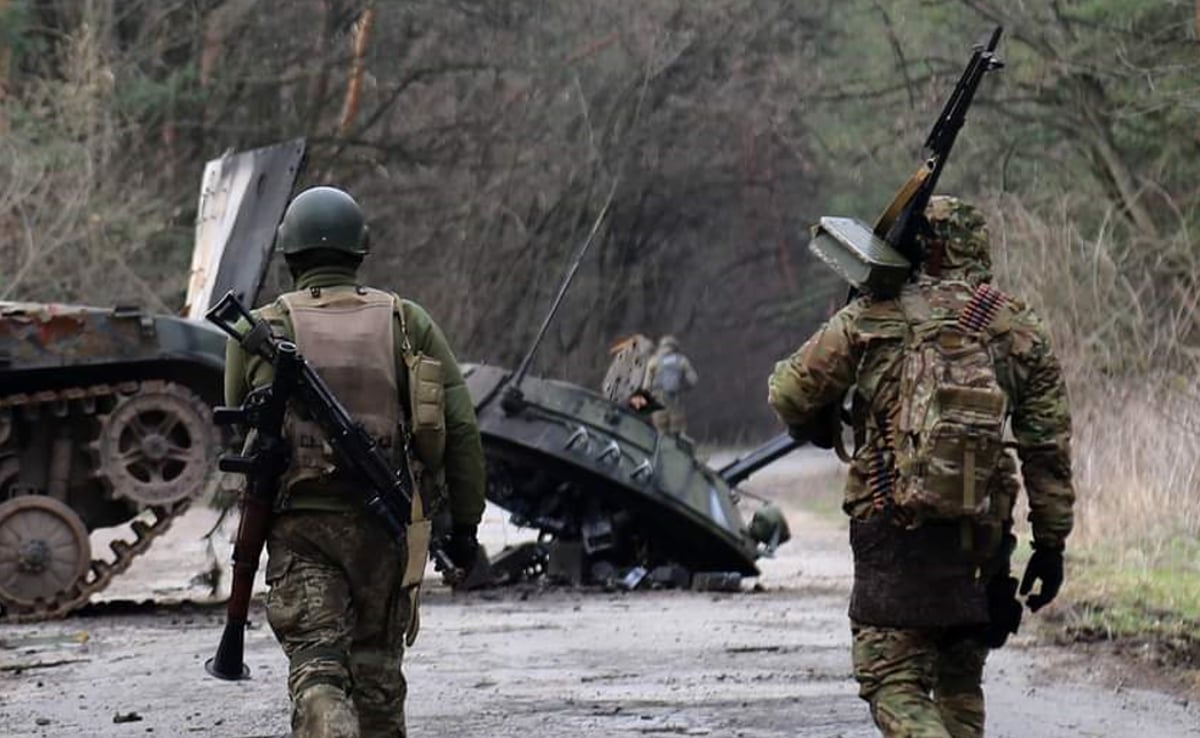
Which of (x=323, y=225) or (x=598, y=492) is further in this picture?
(x=598, y=492)

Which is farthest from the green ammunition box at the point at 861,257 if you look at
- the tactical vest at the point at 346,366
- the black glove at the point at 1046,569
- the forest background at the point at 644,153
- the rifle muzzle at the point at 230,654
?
the forest background at the point at 644,153

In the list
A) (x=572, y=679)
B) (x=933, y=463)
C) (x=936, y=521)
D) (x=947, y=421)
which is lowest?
(x=572, y=679)

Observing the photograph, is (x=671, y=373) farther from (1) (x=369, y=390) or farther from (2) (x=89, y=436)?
(1) (x=369, y=390)

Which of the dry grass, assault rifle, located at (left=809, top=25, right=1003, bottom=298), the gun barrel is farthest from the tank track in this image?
assault rifle, located at (left=809, top=25, right=1003, bottom=298)

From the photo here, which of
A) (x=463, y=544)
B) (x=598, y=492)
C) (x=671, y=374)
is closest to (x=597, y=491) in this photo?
(x=598, y=492)

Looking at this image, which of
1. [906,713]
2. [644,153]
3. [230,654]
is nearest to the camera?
[906,713]

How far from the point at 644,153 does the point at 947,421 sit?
117ft

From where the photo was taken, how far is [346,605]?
6562 millimetres

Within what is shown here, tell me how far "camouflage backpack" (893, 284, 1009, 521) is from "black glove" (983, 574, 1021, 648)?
0.29 metres

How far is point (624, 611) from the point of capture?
13.7 metres

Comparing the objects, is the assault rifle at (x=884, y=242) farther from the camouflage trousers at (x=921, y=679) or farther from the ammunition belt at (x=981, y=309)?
the camouflage trousers at (x=921, y=679)

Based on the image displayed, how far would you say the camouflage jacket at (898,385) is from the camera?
6.34 meters

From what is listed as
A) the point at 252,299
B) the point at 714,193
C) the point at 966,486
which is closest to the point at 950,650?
the point at 966,486

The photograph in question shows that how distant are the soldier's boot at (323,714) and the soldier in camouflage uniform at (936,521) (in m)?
1.27
